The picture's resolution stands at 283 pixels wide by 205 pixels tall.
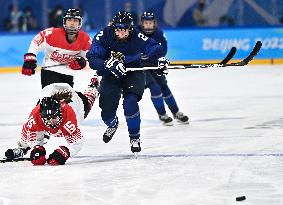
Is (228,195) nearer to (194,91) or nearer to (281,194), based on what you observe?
(281,194)

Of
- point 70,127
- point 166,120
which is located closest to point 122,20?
point 70,127

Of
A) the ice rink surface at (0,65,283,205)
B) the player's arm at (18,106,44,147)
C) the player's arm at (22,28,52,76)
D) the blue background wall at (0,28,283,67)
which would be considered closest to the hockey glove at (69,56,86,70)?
the player's arm at (22,28,52,76)

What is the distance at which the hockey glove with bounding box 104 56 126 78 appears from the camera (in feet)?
21.7

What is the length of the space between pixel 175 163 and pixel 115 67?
0.83 m

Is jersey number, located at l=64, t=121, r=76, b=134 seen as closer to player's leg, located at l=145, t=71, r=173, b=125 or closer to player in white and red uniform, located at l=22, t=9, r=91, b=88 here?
player in white and red uniform, located at l=22, t=9, r=91, b=88

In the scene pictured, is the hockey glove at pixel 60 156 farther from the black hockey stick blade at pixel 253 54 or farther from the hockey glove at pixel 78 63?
the hockey glove at pixel 78 63

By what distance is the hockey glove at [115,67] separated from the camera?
662cm

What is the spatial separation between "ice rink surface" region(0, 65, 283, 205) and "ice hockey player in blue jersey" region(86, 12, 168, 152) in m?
0.35

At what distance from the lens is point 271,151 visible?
22.7ft

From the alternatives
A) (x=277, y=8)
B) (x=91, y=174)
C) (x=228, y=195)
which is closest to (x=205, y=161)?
(x=91, y=174)

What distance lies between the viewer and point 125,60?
6.87 meters

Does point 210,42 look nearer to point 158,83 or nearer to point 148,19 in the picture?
point 158,83

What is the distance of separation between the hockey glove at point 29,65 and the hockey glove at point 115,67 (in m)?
1.56

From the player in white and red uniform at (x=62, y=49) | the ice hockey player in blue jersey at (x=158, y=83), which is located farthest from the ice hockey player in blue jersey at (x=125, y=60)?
the ice hockey player in blue jersey at (x=158, y=83)
